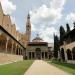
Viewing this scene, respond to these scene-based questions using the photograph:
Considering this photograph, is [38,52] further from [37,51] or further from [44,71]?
[44,71]

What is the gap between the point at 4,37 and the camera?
104ft

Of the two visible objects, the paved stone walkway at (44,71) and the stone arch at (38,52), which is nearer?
the paved stone walkway at (44,71)

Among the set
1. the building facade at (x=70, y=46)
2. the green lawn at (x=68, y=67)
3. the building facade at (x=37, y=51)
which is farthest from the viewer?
the building facade at (x=37, y=51)

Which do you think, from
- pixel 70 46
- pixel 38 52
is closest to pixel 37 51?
pixel 38 52

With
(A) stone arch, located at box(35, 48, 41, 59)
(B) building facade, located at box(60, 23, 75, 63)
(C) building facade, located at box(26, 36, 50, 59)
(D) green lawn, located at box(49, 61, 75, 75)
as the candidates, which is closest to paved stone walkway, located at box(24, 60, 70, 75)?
(D) green lawn, located at box(49, 61, 75, 75)

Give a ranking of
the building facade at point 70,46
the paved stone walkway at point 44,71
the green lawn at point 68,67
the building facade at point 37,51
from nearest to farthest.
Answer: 1. the paved stone walkway at point 44,71
2. the green lawn at point 68,67
3. the building facade at point 70,46
4. the building facade at point 37,51

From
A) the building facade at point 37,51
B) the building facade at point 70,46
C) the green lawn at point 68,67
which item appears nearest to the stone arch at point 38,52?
the building facade at point 37,51

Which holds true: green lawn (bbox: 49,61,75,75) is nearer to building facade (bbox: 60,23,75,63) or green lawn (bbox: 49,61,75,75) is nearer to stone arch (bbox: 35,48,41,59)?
building facade (bbox: 60,23,75,63)

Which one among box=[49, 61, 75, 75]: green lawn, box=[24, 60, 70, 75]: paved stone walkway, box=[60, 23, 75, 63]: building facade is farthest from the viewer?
box=[60, 23, 75, 63]: building facade

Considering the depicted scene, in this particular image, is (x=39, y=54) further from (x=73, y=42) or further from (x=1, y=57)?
(x=1, y=57)

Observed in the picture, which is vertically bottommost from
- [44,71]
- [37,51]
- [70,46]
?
[44,71]

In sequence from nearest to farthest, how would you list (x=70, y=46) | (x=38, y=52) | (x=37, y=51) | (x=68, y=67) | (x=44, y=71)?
(x=44, y=71) < (x=68, y=67) < (x=70, y=46) < (x=38, y=52) < (x=37, y=51)

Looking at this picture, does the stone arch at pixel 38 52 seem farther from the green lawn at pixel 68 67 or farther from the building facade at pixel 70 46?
the green lawn at pixel 68 67

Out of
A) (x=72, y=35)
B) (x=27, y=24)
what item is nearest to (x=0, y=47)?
(x=72, y=35)
